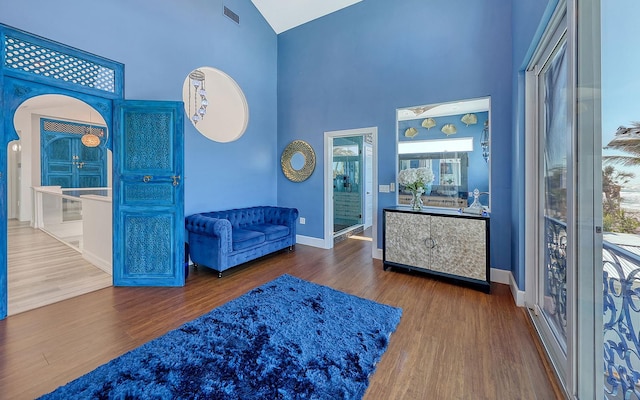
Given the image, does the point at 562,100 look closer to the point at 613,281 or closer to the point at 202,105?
the point at 613,281

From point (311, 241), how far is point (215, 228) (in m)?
2.08

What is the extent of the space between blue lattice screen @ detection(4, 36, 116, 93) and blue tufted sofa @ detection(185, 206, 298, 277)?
183cm

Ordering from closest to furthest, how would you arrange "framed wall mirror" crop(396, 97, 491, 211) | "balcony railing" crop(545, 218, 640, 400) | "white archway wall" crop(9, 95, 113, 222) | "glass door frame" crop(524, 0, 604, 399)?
"balcony railing" crop(545, 218, 640, 400) → "glass door frame" crop(524, 0, 604, 399) → "framed wall mirror" crop(396, 97, 491, 211) → "white archway wall" crop(9, 95, 113, 222)

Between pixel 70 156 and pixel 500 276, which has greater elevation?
pixel 70 156

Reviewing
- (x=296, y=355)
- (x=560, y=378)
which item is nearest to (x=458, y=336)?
(x=560, y=378)

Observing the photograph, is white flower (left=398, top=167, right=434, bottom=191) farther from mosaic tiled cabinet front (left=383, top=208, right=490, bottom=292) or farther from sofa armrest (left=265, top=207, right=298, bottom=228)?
sofa armrest (left=265, top=207, right=298, bottom=228)

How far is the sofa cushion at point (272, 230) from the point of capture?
395 centimetres

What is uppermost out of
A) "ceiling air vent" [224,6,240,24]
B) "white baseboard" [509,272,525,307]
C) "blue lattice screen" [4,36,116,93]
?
"ceiling air vent" [224,6,240,24]

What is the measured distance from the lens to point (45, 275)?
10.2ft

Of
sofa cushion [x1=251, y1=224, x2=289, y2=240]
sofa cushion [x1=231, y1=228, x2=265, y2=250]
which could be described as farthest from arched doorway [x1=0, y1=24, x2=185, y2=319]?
sofa cushion [x1=251, y1=224, x2=289, y2=240]

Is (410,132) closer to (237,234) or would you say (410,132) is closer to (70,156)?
(237,234)

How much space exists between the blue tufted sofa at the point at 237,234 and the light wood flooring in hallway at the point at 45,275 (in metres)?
1.06

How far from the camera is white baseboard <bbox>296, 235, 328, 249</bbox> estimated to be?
15.6 feet

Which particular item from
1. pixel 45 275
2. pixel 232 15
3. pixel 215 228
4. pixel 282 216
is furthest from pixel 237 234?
pixel 232 15
